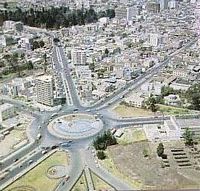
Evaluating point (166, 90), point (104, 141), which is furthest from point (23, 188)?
point (166, 90)

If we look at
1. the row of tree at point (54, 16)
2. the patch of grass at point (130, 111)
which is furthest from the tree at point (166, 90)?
the row of tree at point (54, 16)

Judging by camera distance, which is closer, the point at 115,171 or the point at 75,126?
the point at 115,171

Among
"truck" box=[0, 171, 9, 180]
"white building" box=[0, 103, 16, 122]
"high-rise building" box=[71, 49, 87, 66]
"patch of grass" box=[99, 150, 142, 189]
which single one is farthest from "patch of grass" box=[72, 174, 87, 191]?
"high-rise building" box=[71, 49, 87, 66]

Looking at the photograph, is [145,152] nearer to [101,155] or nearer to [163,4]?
[101,155]

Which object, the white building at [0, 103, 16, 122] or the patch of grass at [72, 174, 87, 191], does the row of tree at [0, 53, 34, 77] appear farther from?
the patch of grass at [72, 174, 87, 191]

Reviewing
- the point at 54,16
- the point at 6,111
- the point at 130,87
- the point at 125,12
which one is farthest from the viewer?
the point at 125,12

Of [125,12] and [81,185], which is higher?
[125,12]
